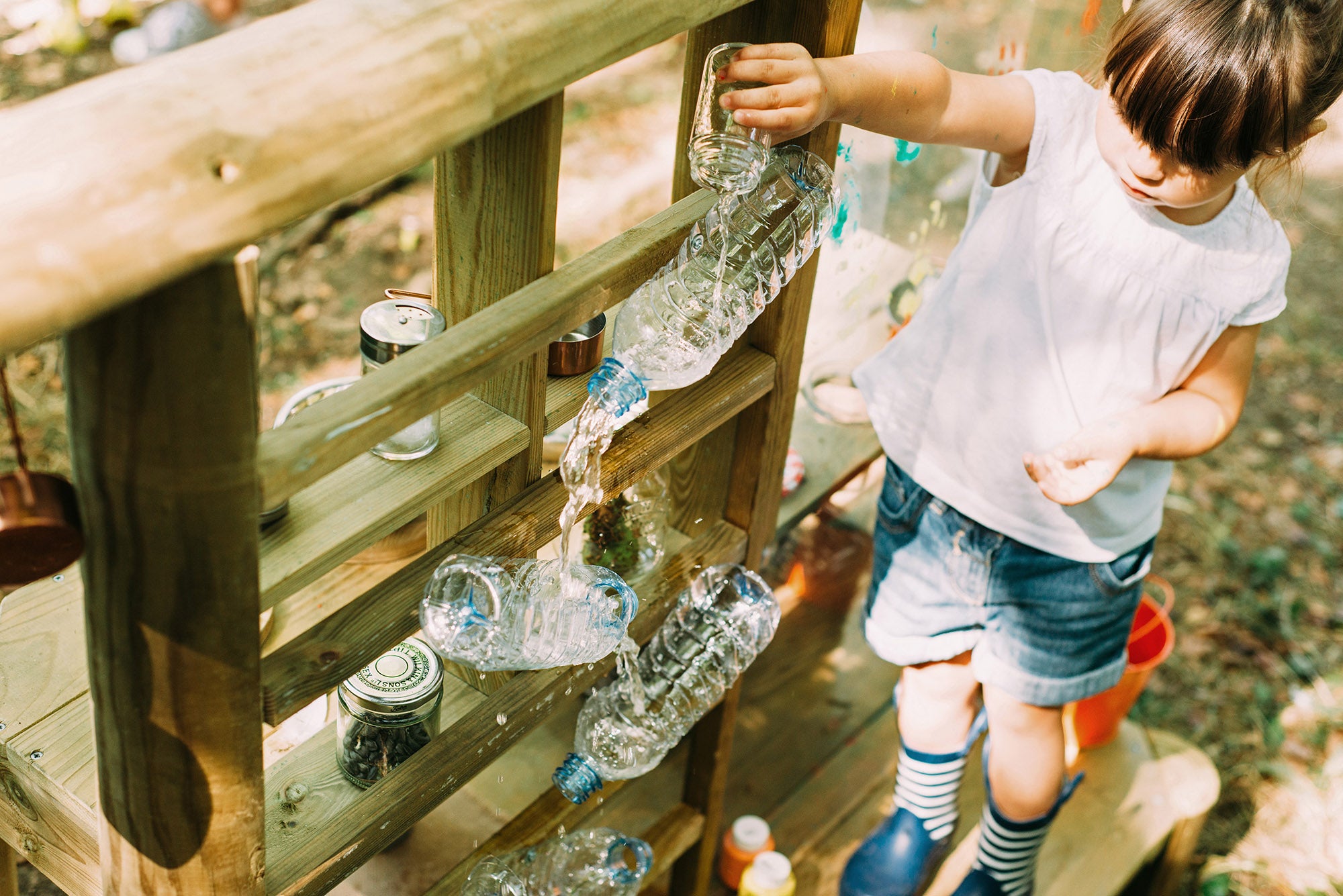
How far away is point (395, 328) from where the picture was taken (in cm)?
128

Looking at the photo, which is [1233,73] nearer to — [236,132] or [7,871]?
[236,132]

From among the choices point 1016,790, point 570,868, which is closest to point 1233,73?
point 1016,790

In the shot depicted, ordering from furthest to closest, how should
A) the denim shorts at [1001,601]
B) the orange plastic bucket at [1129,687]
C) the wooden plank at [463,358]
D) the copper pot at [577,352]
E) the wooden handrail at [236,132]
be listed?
the orange plastic bucket at [1129,687] → the denim shorts at [1001,601] → the copper pot at [577,352] → the wooden plank at [463,358] → the wooden handrail at [236,132]

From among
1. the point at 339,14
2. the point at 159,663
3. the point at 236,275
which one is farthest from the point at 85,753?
the point at 339,14

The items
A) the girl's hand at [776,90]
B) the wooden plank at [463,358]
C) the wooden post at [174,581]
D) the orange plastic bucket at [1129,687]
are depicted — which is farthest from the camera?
the orange plastic bucket at [1129,687]

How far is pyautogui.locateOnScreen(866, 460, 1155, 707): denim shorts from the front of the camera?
1.78 m

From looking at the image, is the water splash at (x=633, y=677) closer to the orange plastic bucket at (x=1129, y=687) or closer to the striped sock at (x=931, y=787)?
the striped sock at (x=931, y=787)

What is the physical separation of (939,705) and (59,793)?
1.27 m

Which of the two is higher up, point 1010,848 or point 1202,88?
point 1202,88

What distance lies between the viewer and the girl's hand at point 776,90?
3.75 ft

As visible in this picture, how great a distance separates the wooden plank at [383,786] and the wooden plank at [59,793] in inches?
6.9

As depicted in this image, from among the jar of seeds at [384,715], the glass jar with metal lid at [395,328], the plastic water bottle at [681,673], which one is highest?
the glass jar with metal lid at [395,328]

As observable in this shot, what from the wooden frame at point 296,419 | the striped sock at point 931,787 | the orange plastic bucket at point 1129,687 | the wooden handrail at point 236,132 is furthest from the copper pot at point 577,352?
the orange plastic bucket at point 1129,687

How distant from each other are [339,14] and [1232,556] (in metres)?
2.90
